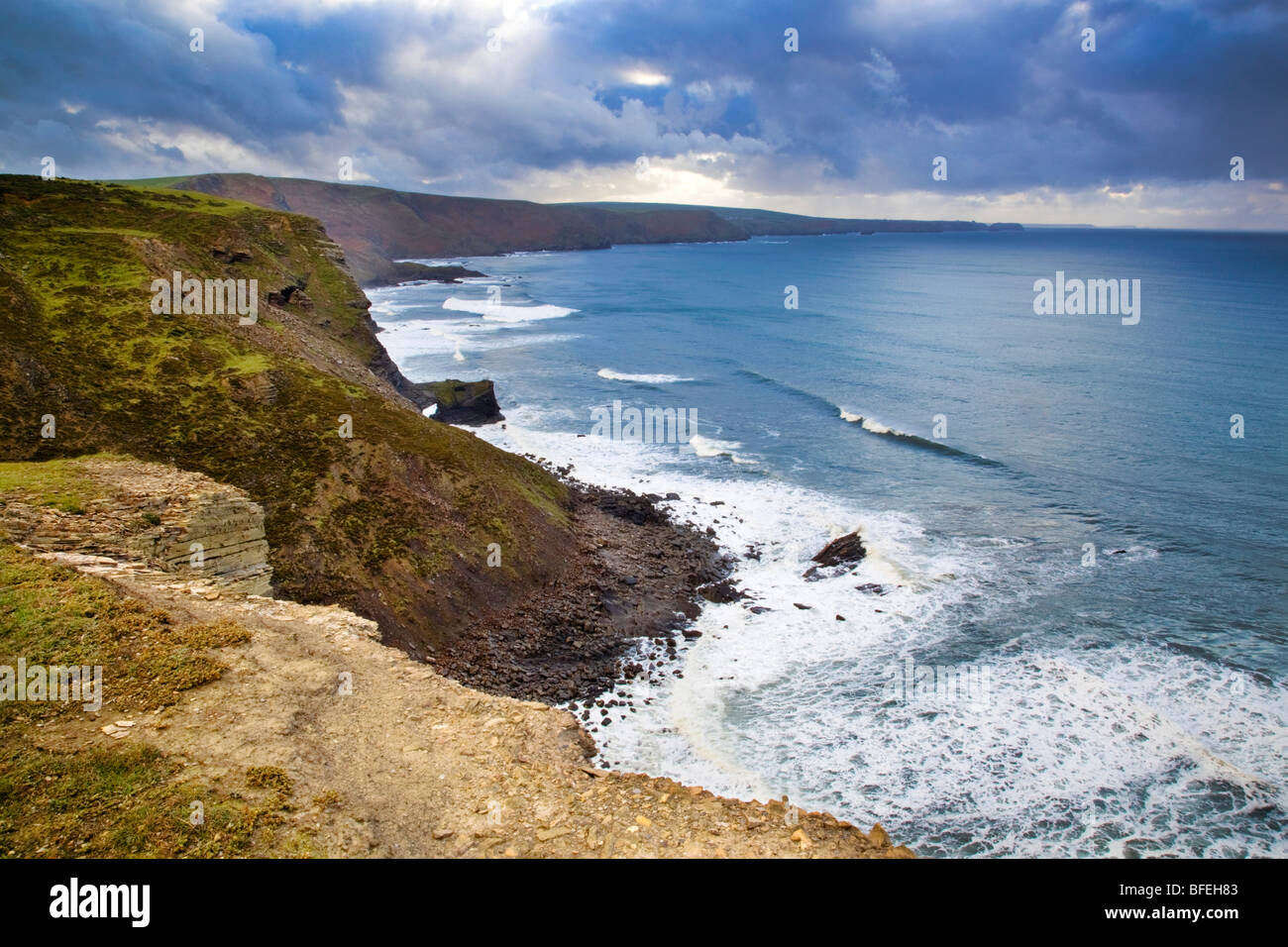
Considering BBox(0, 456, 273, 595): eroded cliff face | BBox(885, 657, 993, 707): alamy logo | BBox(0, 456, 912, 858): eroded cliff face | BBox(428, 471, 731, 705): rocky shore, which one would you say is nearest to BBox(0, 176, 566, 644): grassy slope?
BBox(428, 471, 731, 705): rocky shore

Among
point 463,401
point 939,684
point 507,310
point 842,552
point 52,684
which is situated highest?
point 507,310

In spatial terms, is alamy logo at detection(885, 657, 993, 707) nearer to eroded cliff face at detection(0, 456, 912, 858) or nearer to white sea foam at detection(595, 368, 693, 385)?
eroded cliff face at detection(0, 456, 912, 858)

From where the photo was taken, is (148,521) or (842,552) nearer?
(148,521)

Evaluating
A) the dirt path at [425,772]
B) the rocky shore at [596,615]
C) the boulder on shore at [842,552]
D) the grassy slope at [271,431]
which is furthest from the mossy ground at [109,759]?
the boulder on shore at [842,552]

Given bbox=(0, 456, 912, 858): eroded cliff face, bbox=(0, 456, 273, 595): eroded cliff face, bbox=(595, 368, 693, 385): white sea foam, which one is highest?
bbox=(595, 368, 693, 385): white sea foam

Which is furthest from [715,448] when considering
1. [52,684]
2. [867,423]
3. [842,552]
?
[52,684]

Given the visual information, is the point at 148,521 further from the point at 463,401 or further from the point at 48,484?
the point at 463,401

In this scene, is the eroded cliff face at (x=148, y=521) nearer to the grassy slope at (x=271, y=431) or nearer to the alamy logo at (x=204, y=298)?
the grassy slope at (x=271, y=431)
